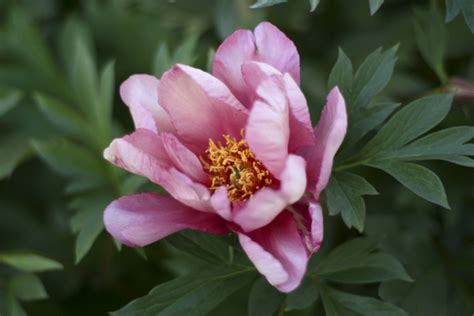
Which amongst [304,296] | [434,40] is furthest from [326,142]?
[434,40]

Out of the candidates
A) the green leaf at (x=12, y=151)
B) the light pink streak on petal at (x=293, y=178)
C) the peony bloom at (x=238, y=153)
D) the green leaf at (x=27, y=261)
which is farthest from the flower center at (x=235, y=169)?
the green leaf at (x=12, y=151)

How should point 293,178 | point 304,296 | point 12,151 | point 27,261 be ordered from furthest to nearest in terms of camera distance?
point 12,151 → point 27,261 → point 304,296 → point 293,178

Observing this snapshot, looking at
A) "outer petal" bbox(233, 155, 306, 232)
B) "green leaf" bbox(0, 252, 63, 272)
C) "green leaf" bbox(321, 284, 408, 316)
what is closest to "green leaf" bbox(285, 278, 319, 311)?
"green leaf" bbox(321, 284, 408, 316)

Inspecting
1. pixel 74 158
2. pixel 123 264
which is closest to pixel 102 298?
pixel 123 264

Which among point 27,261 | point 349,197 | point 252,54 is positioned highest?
point 252,54

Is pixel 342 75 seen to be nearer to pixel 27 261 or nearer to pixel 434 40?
pixel 434 40

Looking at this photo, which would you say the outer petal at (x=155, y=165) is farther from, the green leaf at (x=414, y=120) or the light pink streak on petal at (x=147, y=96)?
the green leaf at (x=414, y=120)

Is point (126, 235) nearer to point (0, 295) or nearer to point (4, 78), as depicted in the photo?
point (0, 295)
